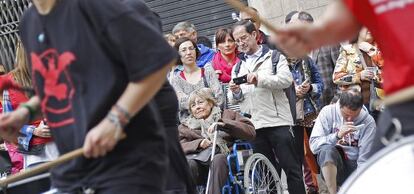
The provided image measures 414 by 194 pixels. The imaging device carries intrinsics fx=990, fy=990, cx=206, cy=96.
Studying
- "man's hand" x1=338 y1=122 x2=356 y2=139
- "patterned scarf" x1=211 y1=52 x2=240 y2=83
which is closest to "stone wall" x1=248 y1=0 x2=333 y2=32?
"patterned scarf" x1=211 y1=52 x2=240 y2=83

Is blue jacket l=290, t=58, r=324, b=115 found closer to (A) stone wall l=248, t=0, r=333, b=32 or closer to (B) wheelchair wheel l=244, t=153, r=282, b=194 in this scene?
(B) wheelchair wheel l=244, t=153, r=282, b=194

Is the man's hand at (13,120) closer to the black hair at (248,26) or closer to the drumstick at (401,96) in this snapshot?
the drumstick at (401,96)

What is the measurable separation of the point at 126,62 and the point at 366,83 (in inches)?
218

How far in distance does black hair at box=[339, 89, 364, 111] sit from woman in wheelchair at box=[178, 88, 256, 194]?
824mm

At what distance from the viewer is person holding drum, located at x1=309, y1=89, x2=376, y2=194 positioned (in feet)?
27.9

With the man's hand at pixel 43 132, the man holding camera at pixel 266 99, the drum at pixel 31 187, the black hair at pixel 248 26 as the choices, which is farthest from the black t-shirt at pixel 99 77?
the black hair at pixel 248 26

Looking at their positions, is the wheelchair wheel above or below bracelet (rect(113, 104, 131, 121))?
below

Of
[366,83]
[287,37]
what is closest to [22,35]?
[287,37]

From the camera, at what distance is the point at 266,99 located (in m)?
9.04

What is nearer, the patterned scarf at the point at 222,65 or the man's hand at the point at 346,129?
the man's hand at the point at 346,129

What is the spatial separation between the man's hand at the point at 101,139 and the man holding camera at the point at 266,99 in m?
5.09

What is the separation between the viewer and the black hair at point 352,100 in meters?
8.50

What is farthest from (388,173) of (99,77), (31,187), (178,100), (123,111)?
(178,100)

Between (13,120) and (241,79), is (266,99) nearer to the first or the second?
(241,79)
